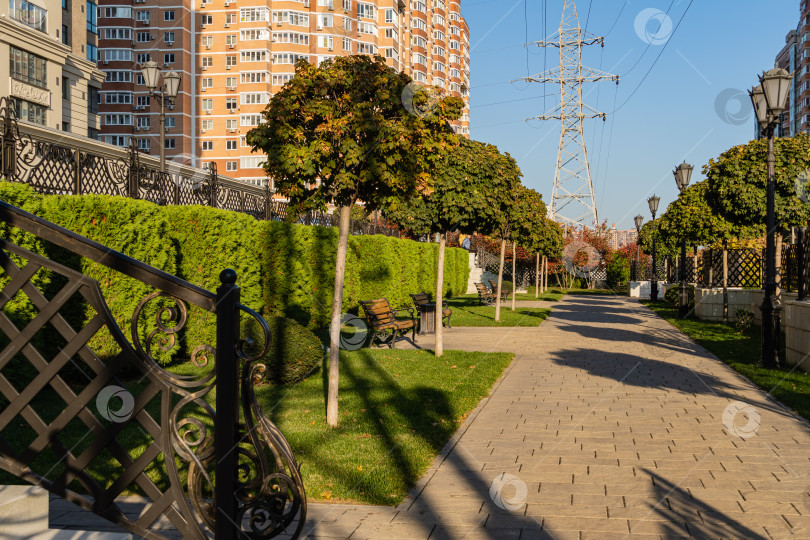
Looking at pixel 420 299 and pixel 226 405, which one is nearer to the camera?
pixel 226 405

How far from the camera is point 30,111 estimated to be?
33.6m

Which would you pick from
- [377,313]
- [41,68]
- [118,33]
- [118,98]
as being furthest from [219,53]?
[377,313]

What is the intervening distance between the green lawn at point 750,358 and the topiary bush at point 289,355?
20.6ft

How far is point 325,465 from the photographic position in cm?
561

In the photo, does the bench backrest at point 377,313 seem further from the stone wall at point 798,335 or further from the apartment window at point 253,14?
the apartment window at point 253,14

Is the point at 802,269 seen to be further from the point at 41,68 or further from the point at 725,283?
the point at 41,68

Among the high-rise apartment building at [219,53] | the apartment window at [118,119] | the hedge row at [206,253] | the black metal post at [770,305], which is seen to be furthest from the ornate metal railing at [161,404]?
the apartment window at [118,119]

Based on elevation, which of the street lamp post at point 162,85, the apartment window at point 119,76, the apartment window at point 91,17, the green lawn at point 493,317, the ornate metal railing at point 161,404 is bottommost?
the green lawn at point 493,317

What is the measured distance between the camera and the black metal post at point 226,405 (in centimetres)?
234

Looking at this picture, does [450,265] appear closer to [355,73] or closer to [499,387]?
[499,387]

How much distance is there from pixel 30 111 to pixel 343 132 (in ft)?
109

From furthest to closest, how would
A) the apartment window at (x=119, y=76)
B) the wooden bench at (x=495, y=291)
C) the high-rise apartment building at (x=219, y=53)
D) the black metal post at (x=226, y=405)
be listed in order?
the apartment window at (x=119, y=76)
the high-rise apartment building at (x=219, y=53)
the wooden bench at (x=495, y=291)
the black metal post at (x=226, y=405)

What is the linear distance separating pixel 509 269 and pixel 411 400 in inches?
1737

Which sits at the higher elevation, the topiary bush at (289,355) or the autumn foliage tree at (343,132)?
the autumn foliage tree at (343,132)
